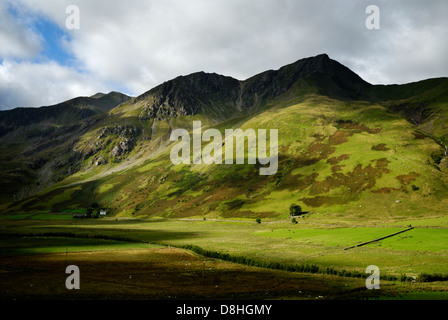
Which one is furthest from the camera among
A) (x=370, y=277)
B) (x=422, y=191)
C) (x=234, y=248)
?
(x=422, y=191)

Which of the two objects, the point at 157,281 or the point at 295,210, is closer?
the point at 157,281

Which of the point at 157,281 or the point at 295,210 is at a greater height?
the point at 295,210

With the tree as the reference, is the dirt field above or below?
below

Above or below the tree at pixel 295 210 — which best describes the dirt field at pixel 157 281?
below

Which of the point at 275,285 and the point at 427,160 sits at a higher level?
the point at 427,160

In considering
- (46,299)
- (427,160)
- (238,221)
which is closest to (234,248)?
(46,299)

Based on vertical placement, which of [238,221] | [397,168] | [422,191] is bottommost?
[238,221]

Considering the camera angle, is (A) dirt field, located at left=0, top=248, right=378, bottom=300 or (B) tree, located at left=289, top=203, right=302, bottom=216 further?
(B) tree, located at left=289, top=203, right=302, bottom=216

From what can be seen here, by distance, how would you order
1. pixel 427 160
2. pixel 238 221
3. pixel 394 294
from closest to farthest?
pixel 394 294 < pixel 238 221 < pixel 427 160

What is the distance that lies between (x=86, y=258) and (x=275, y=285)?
4364 cm

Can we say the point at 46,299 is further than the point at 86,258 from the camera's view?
No

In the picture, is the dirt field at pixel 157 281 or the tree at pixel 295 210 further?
the tree at pixel 295 210
